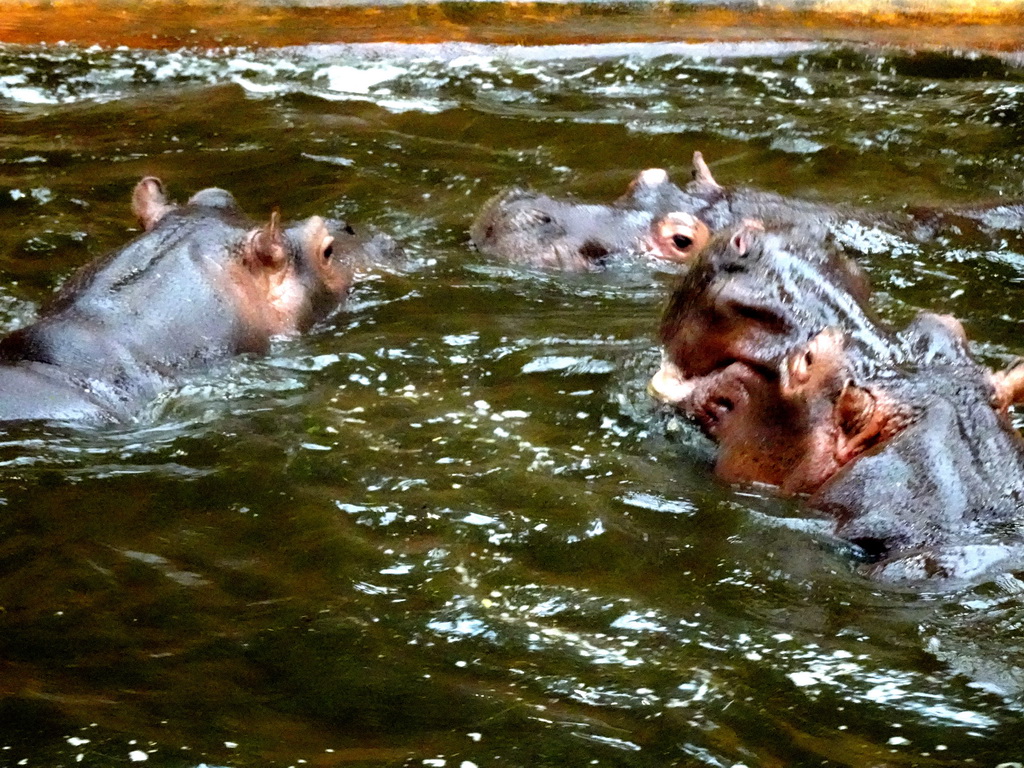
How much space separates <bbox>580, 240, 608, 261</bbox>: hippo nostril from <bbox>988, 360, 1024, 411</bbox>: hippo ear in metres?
2.54

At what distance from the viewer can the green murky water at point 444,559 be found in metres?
2.47

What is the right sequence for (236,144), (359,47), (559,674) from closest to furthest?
(559,674), (236,144), (359,47)

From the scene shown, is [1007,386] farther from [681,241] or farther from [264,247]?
[681,241]

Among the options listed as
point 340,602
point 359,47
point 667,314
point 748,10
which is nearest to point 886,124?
point 748,10

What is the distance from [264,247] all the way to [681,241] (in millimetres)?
2045

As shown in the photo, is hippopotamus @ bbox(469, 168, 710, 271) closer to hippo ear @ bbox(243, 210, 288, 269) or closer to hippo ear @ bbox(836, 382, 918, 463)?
hippo ear @ bbox(243, 210, 288, 269)

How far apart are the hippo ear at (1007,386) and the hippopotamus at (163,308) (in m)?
2.37

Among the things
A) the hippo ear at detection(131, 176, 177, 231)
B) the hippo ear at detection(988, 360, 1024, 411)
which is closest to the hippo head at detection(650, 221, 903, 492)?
the hippo ear at detection(988, 360, 1024, 411)

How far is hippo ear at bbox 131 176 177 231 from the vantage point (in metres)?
4.99

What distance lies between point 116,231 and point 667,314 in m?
2.94

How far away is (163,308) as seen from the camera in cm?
434

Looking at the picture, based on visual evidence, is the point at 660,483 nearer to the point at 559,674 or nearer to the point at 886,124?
the point at 559,674

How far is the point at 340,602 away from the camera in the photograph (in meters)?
2.94

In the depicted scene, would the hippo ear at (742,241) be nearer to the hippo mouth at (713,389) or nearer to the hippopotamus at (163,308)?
the hippo mouth at (713,389)
